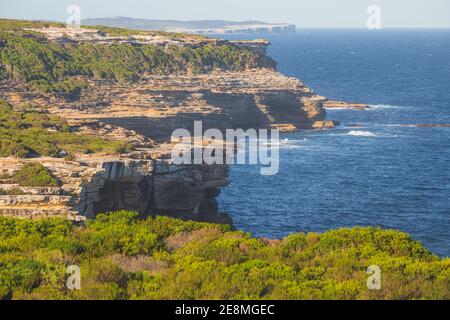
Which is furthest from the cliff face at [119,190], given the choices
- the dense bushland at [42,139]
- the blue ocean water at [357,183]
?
the blue ocean water at [357,183]

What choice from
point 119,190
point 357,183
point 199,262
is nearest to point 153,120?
point 357,183

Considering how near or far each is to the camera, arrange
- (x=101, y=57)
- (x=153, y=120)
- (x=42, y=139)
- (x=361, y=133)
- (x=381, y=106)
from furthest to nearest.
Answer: (x=381, y=106)
(x=101, y=57)
(x=361, y=133)
(x=153, y=120)
(x=42, y=139)

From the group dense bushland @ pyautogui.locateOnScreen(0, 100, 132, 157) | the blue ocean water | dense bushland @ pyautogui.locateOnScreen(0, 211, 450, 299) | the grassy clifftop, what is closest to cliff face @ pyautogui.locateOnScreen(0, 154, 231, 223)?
dense bushland @ pyautogui.locateOnScreen(0, 100, 132, 157)

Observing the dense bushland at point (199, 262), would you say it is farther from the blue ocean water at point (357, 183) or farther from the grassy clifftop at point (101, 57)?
the grassy clifftop at point (101, 57)

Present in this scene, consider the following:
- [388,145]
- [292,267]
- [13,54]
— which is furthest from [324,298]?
[13,54]

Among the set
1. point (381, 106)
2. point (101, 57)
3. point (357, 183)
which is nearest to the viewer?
point (357, 183)

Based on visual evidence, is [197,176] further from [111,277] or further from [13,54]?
[13,54]

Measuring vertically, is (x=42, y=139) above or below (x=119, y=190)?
above

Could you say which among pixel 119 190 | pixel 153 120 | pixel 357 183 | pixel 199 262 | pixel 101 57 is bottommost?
pixel 357 183

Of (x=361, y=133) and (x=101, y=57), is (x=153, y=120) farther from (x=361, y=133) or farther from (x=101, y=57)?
(x=101, y=57)
